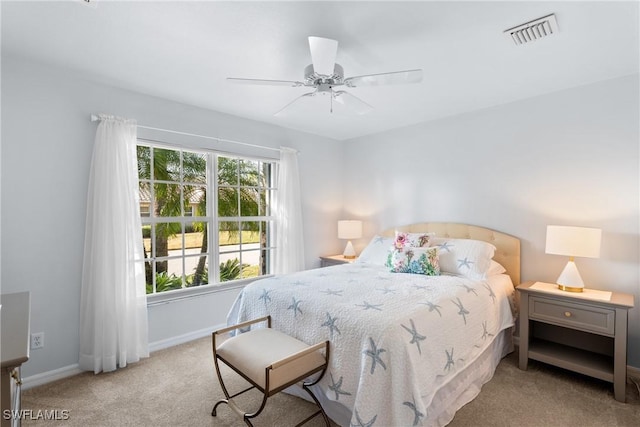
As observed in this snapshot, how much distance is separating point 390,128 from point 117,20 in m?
3.10

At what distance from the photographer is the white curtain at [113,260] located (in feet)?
8.34

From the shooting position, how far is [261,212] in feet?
12.8

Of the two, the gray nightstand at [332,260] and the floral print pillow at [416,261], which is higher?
the floral print pillow at [416,261]

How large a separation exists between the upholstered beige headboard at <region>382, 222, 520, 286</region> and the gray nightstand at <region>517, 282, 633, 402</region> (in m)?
0.27

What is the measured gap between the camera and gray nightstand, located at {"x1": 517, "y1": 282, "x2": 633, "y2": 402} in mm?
2162

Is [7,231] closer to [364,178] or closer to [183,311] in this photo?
[183,311]

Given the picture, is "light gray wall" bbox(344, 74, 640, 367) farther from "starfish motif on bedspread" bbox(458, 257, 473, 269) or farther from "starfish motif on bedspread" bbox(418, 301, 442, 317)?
"starfish motif on bedspread" bbox(418, 301, 442, 317)

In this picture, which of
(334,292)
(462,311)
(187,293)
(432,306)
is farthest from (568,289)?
(187,293)

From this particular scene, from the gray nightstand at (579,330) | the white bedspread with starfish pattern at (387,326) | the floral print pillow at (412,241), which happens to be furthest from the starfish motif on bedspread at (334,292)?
the gray nightstand at (579,330)

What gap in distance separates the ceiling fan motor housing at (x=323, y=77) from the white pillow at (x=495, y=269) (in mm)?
2097

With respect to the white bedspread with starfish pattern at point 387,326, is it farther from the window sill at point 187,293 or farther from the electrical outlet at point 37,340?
the electrical outlet at point 37,340

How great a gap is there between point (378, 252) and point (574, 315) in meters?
1.74

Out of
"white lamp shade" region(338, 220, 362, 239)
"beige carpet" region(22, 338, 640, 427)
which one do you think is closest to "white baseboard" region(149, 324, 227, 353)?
"beige carpet" region(22, 338, 640, 427)

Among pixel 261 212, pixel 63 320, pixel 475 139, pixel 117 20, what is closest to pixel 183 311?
pixel 63 320
